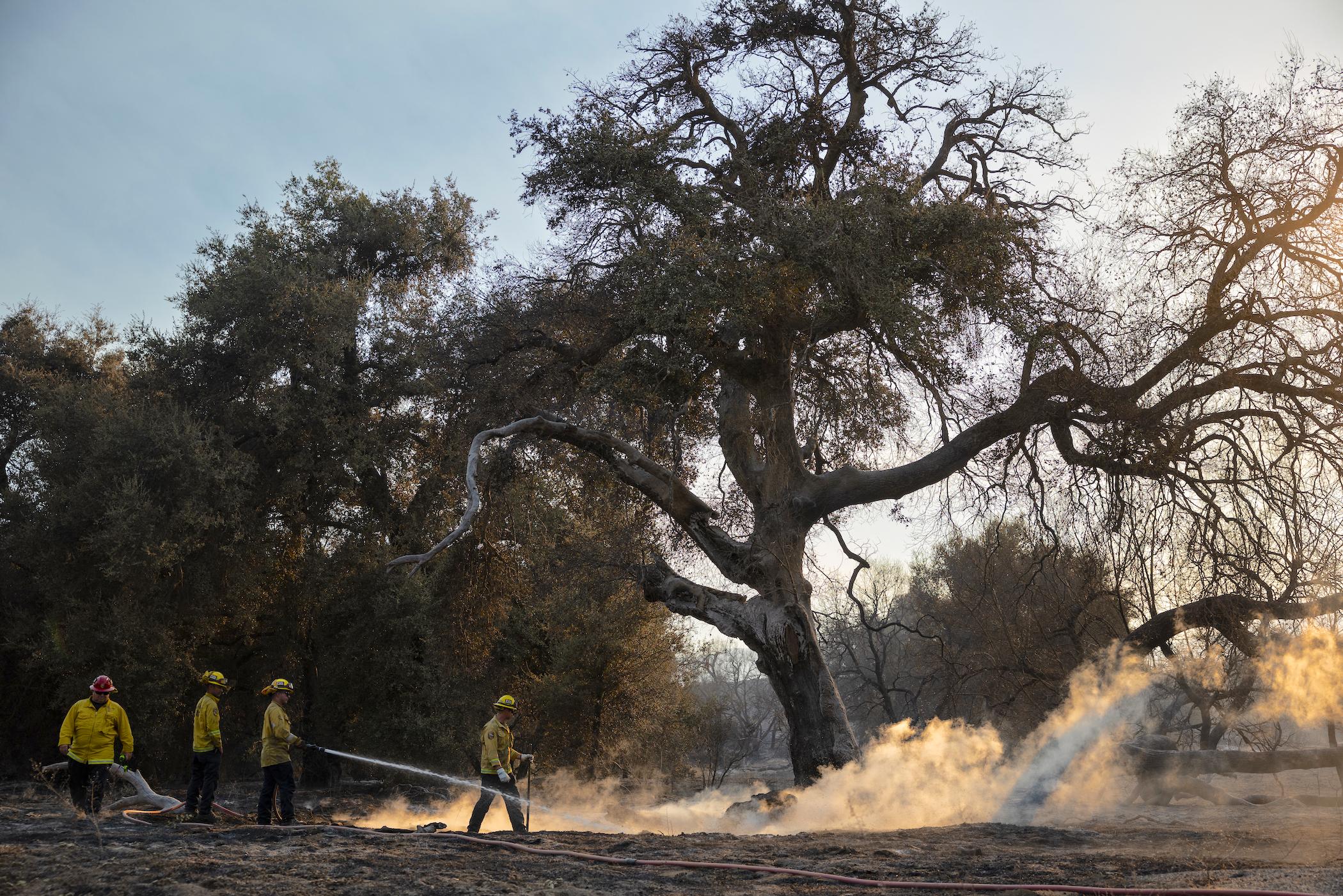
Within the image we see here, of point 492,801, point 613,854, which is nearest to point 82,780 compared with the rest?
point 492,801

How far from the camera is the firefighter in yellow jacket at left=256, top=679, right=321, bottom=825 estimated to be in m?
11.5

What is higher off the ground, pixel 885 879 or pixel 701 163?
pixel 701 163

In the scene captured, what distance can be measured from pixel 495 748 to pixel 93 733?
481cm

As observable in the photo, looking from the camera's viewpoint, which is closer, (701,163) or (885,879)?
(885,879)

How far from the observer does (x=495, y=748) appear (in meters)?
12.2

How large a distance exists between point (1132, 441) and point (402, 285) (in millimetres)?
20078

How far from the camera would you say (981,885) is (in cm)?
709

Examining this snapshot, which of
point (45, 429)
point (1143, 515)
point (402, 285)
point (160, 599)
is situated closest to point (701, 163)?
point (1143, 515)

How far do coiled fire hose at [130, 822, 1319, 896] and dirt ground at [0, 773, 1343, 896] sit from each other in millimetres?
89

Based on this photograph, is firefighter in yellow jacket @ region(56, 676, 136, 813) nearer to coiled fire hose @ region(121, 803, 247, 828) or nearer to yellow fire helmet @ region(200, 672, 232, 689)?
coiled fire hose @ region(121, 803, 247, 828)


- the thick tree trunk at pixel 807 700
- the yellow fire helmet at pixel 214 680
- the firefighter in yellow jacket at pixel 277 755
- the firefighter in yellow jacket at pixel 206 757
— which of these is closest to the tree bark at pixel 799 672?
the thick tree trunk at pixel 807 700

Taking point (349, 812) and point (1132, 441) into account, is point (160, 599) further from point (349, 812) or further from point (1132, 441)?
point (1132, 441)

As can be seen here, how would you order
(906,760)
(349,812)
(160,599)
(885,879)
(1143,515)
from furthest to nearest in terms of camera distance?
(160,599)
(349,812)
(906,760)
(1143,515)
(885,879)

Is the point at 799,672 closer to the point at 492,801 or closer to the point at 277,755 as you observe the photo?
the point at 492,801
